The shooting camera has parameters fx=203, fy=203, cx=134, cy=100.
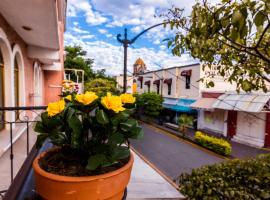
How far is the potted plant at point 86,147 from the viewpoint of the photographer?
0.97 meters

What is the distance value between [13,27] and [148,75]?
2085 cm

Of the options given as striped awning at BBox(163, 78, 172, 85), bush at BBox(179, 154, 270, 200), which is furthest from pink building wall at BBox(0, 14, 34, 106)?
striped awning at BBox(163, 78, 172, 85)

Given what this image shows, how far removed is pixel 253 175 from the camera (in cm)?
211

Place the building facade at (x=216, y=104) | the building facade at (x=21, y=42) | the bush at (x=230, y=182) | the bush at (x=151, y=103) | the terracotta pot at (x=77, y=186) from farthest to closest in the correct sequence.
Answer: the bush at (x=151, y=103), the building facade at (x=216, y=104), the building facade at (x=21, y=42), the bush at (x=230, y=182), the terracotta pot at (x=77, y=186)

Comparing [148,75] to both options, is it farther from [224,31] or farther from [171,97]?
[224,31]

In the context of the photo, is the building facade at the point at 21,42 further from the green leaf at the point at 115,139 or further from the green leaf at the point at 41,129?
the green leaf at the point at 115,139

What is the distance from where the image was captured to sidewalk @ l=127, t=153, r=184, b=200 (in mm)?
1902

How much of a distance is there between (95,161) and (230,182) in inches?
65.8

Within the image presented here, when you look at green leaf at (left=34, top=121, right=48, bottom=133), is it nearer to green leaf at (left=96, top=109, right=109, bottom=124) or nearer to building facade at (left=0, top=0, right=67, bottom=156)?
green leaf at (left=96, top=109, right=109, bottom=124)

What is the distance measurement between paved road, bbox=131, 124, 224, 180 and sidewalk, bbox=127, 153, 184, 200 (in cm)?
505

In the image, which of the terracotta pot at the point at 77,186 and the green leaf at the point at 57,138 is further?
the green leaf at the point at 57,138

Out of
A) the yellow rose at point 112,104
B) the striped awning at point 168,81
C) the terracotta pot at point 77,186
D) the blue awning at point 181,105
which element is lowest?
the blue awning at point 181,105

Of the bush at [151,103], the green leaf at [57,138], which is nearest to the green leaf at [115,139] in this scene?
the green leaf at [57,138]

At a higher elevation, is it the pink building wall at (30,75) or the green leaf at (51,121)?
the pink building wall at (30,75)
